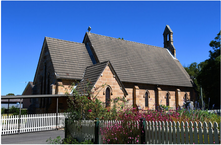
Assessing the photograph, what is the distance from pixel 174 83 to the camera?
30.9m

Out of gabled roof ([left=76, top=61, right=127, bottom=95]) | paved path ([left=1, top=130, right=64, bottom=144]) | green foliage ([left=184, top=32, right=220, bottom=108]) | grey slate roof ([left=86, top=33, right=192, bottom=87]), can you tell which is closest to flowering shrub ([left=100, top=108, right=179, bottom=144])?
paved path ([left=1, top=130, right=64, bottom=144])

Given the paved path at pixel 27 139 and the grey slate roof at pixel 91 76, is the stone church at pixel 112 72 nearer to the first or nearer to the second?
the grey slate roof at pixel 91 76

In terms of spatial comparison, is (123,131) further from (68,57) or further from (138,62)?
(138,62)

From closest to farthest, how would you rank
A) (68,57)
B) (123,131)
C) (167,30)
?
(123,131) → (68,57) → (167,30)

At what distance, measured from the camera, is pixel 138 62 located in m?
30.6

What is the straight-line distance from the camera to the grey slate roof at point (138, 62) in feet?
90.5

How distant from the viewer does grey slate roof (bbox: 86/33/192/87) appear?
27.6 m

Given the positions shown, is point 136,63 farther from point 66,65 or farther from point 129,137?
point 129,137

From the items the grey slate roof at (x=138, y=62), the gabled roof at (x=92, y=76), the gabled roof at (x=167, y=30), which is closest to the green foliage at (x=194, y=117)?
the gabled roof at (x=92, y=76)

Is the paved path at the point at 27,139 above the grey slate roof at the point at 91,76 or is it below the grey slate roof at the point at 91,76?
below

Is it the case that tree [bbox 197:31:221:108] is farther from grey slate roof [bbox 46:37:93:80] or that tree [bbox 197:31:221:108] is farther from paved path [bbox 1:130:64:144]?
paved path [bbox 1:130:64:144]

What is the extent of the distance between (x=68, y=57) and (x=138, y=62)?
410 inches

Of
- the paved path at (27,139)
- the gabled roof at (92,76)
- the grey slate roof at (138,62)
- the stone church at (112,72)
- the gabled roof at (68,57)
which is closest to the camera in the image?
the paved path at (27,139)

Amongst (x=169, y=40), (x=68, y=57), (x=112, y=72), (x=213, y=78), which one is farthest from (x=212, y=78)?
(x=68, y=57)
